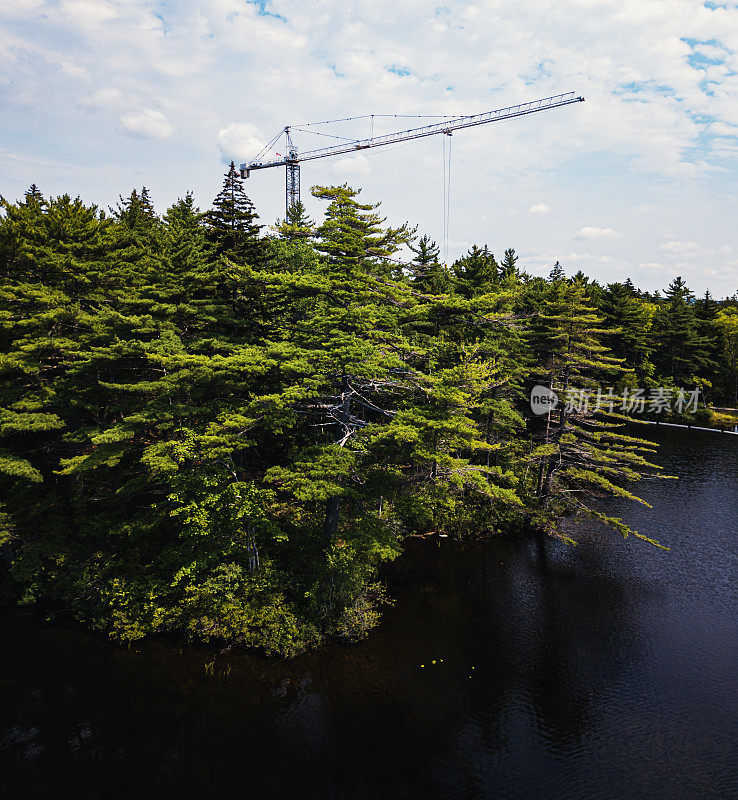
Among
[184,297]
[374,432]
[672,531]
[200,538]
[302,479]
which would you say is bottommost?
[672,531]

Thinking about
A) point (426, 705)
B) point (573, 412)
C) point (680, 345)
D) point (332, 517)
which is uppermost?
point (680, 345)

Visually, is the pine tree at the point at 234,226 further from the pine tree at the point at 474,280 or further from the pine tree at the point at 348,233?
the pine tree at the point at 474,280

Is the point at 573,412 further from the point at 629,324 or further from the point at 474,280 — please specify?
the point at 629,324

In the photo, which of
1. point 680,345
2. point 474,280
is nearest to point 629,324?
point 680,345

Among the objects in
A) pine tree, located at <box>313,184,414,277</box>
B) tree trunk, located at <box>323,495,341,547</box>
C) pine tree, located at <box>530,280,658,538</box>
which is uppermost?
pine tree, located at <box>313,184,414,277</box>

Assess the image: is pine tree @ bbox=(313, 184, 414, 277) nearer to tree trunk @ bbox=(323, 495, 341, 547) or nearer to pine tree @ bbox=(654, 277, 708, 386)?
tree trunk @ bbox=(323, 495, 341, 547)

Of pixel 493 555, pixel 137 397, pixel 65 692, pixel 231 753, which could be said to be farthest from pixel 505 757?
pixel 137 397

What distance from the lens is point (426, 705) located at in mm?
16969

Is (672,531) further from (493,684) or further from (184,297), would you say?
(184,297)

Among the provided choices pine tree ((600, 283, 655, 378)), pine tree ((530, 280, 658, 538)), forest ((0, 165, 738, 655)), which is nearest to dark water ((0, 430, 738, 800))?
forest ((0, 165, 738, 655))

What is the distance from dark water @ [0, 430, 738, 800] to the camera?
14188mm

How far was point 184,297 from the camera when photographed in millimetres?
23219

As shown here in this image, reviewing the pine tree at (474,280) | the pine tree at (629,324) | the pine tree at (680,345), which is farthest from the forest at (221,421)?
the pine tree at (680,345)

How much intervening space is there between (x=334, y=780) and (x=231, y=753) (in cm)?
367
